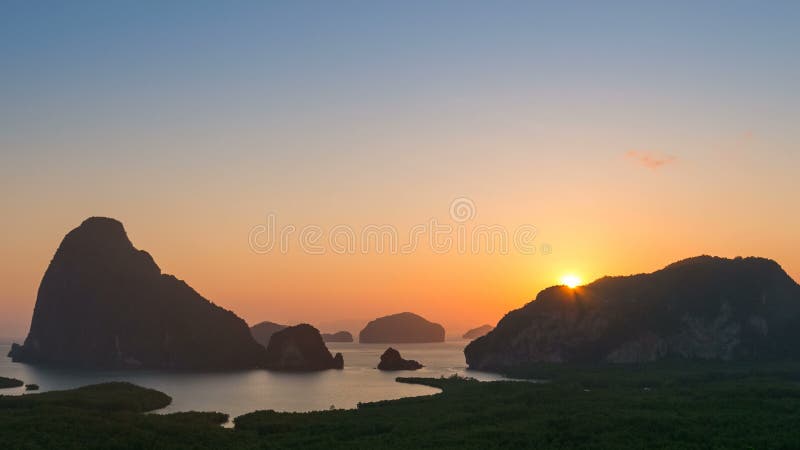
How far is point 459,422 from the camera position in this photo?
76812mm

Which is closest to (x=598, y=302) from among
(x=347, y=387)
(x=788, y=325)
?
(x=788, y=325)

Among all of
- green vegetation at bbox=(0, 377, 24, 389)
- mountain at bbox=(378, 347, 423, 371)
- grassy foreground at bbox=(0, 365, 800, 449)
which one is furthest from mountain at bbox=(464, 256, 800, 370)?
green vegetation at bbox=(0, 377, 24, 389)

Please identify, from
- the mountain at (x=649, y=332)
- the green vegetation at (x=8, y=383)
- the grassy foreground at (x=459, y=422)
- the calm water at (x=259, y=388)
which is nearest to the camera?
the grassy foreground at (x=459, y=422)

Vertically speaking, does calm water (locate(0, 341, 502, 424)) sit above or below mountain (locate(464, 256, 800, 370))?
below

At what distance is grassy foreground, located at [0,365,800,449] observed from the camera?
64.0 m

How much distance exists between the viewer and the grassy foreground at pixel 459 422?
64000 millimetres

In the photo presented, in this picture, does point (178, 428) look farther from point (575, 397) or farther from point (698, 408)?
point (698, 408)

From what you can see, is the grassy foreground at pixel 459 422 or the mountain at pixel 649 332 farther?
the mountain at pixel 649 332

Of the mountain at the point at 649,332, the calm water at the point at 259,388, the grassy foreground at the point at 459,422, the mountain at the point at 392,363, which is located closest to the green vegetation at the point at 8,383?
the calm water at the point at 259,388

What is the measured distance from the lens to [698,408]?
83.0 metres

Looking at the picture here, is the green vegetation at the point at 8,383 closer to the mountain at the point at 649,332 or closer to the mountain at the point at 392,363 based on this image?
the mountain at the point at 392,363

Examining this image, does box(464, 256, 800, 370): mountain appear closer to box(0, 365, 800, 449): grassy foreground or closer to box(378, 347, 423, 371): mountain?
→ box(378, 347, 423, 371): mountain

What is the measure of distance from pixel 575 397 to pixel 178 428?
5175 cm

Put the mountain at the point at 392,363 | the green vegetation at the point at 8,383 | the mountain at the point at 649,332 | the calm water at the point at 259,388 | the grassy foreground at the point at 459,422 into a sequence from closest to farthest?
1. the grassy foreground at the point at 459,422
2. the calm water at the point at 259,388
3. the green vegetation at the point at 8,383
4. the mountain at the point at 649,332
5. the mountain at the point at 392,363
